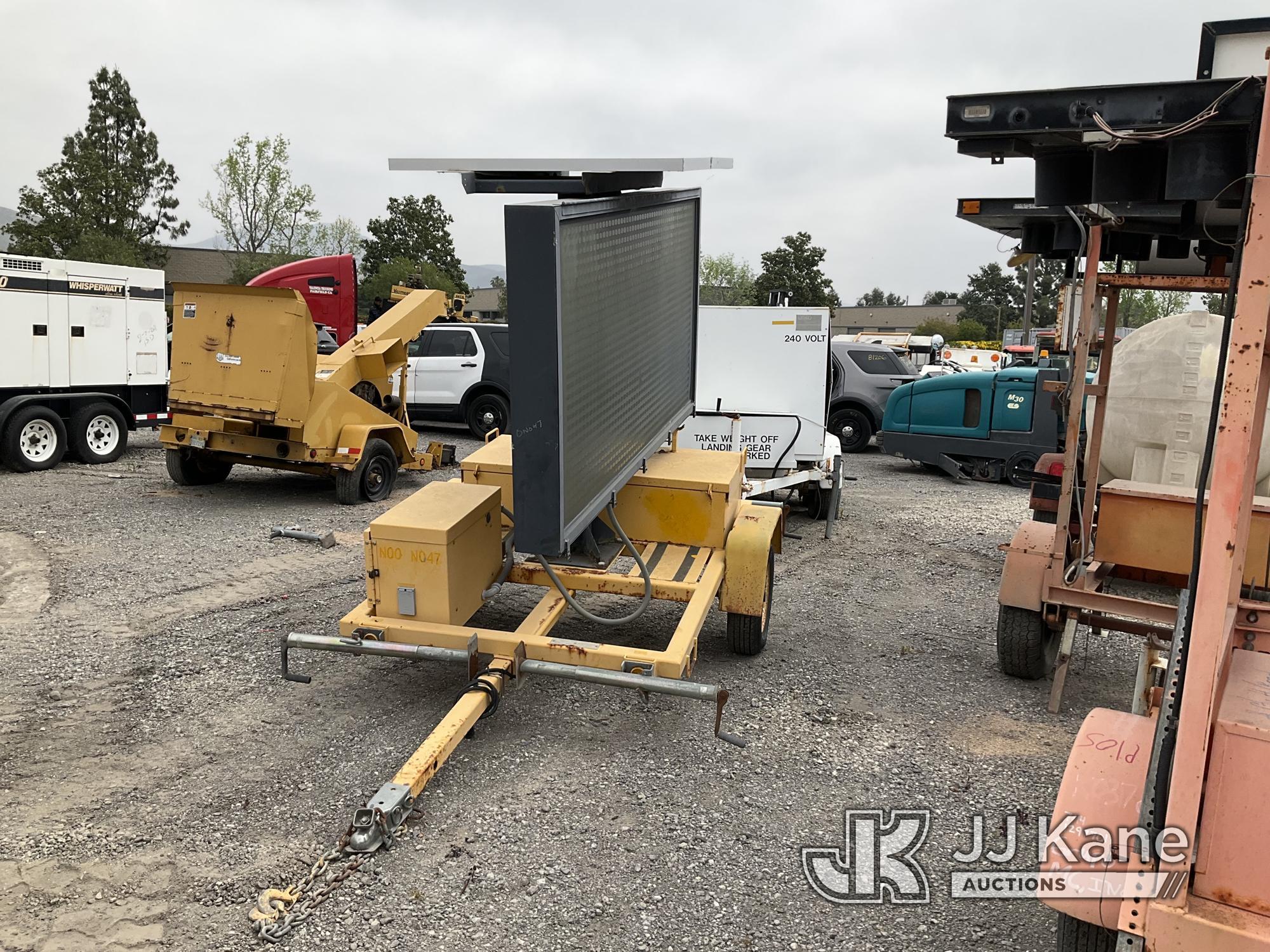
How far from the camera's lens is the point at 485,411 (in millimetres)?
15609

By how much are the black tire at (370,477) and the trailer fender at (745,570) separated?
18.6 feet

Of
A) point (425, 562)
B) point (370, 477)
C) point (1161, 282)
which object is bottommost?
point (370, 477)

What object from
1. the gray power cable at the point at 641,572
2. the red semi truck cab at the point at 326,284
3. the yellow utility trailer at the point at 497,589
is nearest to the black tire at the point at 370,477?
the red semi truck cab at the point at 326,284

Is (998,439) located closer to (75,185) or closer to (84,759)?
(84,759)

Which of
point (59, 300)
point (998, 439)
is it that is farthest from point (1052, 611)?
point (59, 300)

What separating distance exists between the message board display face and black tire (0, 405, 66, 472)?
8860 mm

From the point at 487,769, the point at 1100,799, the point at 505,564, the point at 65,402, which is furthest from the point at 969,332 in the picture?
the point at 1100,799

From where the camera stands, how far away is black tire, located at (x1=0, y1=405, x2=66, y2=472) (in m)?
10.9

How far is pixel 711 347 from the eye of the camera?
1051 centimetres

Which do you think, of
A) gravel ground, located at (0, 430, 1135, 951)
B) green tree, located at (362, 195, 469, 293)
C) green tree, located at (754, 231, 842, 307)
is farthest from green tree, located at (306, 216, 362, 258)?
gravel ground, located at (0, 430, 1135, 951)

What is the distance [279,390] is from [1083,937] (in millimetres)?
8277

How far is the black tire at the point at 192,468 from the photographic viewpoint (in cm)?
1055

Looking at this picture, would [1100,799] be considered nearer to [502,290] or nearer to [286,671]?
[286,671]

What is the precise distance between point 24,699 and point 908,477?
37.7ft
